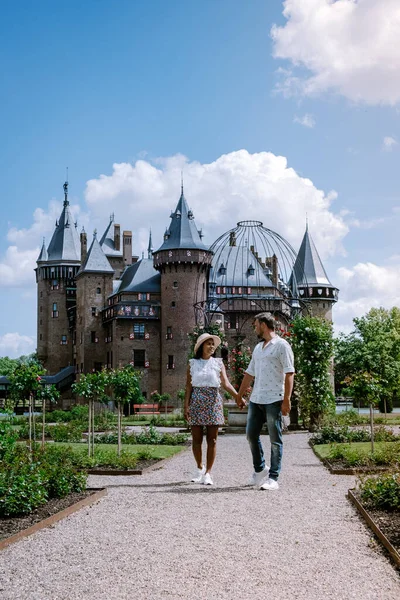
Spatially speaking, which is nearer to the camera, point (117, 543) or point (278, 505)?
point (117, 543)

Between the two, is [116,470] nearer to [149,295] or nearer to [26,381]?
[26,381]

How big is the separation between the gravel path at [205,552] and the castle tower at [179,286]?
2085 inches

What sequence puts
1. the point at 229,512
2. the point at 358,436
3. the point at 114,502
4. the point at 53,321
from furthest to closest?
the point at 53,321, the point at 358,436, the point at 114,502, the point at 229,512

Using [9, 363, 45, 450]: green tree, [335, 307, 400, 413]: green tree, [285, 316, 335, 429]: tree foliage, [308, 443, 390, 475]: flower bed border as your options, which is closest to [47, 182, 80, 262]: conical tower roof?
[335, 307, 400, 413]: green tree

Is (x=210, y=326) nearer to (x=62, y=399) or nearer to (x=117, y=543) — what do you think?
(x=117, y=543)

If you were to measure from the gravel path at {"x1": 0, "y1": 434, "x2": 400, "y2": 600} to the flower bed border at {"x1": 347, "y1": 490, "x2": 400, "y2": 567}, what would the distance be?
3.1 inches

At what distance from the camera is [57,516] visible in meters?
7.02

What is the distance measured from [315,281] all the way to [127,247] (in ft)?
65.8

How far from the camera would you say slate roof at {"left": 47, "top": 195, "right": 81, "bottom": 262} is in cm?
7688

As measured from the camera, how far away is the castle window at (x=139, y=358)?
2520 inches

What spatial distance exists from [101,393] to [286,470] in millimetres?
4343

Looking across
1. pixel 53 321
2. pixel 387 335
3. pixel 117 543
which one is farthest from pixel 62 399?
pixel 117 543

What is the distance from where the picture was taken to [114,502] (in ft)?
26.6

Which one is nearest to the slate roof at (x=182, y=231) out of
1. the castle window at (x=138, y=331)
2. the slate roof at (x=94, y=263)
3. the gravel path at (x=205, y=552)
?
the castle window at (x=138, y=331)
